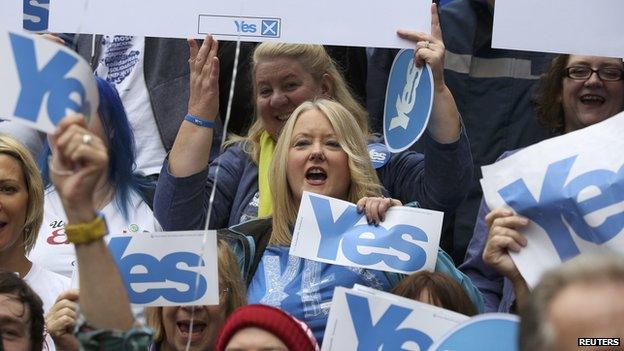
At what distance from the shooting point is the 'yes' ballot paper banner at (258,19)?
5250 mm

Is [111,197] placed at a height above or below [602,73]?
below

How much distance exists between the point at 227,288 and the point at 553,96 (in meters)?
1.72

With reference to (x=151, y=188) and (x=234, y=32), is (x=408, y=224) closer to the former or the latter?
(x=234, y=32)

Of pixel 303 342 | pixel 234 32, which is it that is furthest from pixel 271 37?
pixel 303 342

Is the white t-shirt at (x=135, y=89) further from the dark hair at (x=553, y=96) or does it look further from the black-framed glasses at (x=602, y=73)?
the black-framed glasses at (x=602, y=73)

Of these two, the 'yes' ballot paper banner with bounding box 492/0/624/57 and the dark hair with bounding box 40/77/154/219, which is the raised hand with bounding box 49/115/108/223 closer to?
the 'yes' ballot paper banner with bounding box 492/0/624/57

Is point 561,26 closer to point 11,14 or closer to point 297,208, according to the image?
point 297,208

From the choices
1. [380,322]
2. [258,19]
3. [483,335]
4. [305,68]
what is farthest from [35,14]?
[483,335]

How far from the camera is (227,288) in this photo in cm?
503

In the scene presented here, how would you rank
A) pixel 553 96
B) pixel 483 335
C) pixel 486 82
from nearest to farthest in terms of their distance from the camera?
1. pixel 483 335
2. pixel 553 96
3. pixel 486 82

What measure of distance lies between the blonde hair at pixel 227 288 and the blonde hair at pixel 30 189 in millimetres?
A: 645

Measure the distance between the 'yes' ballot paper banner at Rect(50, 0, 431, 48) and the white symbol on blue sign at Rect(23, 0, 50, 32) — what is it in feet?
0.76

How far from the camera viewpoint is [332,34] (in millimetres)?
5262

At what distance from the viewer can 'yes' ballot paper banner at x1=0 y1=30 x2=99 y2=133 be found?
3.63 meters
